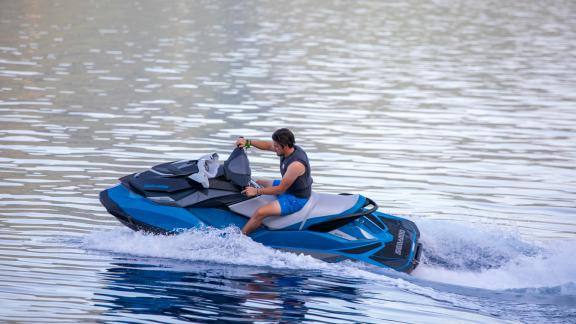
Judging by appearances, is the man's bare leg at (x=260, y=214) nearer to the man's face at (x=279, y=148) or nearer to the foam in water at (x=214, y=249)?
the foam in water at (x=214, y=249)

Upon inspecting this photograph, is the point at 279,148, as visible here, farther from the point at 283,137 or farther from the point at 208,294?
the point at 208,294

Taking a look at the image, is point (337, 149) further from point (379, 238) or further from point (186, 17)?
point (186, 17)

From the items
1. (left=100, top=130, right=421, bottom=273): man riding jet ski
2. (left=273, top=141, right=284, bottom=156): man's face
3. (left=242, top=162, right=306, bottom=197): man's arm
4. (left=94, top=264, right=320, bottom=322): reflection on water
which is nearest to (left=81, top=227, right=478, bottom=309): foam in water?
(left=100, top=130, right=421, bottom=273): man riding jet ski

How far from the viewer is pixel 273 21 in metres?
50.8

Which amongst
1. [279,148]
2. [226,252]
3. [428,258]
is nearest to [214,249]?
[226,252]

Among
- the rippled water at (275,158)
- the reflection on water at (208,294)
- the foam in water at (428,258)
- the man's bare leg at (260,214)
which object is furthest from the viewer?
the man's bare leg at (260,214)

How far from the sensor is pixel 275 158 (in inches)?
751

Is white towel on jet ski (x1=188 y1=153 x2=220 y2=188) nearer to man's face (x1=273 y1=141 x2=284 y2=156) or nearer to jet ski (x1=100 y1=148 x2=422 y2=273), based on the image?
jet ski (x1=100 y1=148 x2=422 y2=273)

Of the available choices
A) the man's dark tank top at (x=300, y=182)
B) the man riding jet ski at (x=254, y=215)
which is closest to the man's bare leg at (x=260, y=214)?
the man riding jet ski at (x=254, y=215)

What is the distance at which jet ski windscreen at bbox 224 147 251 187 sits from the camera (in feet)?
40.3

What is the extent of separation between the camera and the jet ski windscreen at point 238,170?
12.3 meters

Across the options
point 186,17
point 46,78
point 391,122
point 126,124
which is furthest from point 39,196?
point 186,17

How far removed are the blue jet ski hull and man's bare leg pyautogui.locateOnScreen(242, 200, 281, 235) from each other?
109 mm

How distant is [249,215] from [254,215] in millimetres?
184
